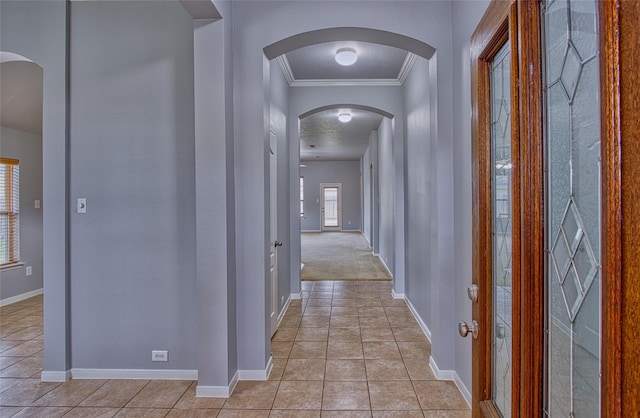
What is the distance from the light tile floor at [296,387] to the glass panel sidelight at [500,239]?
3.67 feet

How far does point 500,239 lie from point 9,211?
232 inches

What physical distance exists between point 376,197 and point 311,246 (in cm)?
279

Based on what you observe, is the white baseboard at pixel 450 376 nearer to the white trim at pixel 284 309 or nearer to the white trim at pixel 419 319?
the white trim at pixel 419 319

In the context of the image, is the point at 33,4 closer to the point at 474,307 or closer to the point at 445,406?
the point at 474,307

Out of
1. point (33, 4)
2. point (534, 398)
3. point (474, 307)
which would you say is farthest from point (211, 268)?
point (33, 4)

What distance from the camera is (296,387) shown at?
93.2 inches

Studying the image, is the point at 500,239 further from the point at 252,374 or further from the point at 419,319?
the point at 419,319

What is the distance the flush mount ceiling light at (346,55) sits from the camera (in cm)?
332

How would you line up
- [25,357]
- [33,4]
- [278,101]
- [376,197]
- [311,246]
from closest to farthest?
1. [33,4]
2. [25,357]
3. [278,101]
4. [376,197]
5. [311,246]

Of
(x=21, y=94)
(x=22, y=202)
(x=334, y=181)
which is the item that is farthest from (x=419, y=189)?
(x=334, y=181)

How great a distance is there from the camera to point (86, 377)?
2494mm

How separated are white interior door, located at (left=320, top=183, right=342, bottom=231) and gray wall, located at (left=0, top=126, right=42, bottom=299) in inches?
397

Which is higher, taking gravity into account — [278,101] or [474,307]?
[278,101]

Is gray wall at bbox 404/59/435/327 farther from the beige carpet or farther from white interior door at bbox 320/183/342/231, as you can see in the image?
white interior door at bbox 320/183/342/231
